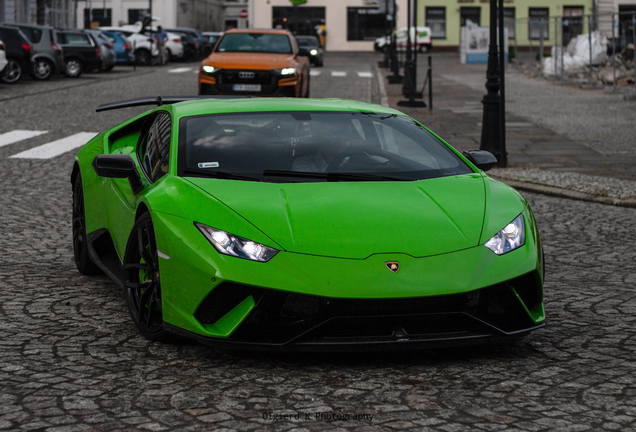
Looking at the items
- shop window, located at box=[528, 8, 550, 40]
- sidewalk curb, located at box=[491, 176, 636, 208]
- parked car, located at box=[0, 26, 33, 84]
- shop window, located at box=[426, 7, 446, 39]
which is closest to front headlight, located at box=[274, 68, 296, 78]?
sidewalk curb, located at box=[491, 176, 636, 208]

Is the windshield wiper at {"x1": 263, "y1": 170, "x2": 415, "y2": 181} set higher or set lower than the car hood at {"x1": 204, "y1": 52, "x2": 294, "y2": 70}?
lower

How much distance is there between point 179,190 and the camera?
14.8 feet

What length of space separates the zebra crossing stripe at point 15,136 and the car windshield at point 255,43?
6213 millimetres

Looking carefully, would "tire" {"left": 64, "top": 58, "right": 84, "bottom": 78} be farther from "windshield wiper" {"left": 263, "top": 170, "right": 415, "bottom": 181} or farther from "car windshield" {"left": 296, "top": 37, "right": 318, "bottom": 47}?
"windshield wiper" {"left": 263, "top": 170, "right": 415, "bottom": 181}

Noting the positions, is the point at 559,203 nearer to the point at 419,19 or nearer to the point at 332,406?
the point at 332,406

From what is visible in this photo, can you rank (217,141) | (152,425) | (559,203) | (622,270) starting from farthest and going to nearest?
(559,203)
(622,270)
(217,141)
(152,425)

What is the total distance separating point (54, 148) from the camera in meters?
13.5

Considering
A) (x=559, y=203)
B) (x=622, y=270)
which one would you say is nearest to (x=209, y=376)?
(x=622, y=270)

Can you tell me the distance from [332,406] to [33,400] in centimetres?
115

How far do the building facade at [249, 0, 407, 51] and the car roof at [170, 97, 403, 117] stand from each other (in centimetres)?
6676

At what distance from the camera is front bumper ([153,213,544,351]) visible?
155 inches

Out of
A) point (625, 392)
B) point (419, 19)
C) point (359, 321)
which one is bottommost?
point (625, 392)

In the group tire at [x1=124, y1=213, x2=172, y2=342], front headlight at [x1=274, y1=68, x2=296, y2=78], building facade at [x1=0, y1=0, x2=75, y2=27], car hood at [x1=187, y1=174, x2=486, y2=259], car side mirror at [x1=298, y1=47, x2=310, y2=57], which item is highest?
building facade at [x1=0, y1=0, x2=75, y2=27]

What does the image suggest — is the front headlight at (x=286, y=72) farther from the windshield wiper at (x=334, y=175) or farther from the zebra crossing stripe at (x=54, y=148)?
the windshield wiper at (x=334, y=175)
